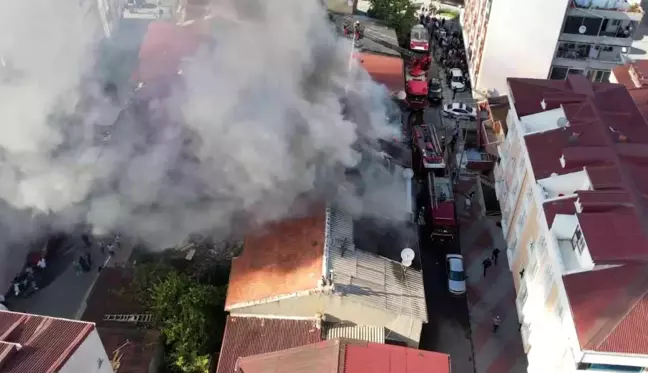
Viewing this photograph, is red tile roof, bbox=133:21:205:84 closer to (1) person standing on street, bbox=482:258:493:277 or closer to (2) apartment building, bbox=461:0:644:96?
(1) person standing on street, bbox=482:258:493:277

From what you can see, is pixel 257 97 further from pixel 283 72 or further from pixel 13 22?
pixel 13 22

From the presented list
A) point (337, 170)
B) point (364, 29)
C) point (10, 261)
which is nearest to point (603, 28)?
point (364, 29)

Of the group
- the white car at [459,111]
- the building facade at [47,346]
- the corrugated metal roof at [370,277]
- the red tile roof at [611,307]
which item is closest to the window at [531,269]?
the red tile roof at [611,307]

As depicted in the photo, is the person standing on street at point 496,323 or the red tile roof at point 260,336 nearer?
the red tile roof at point 260,336

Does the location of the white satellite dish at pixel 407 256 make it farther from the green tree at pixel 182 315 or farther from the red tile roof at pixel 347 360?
the green tree at pixel 182 315

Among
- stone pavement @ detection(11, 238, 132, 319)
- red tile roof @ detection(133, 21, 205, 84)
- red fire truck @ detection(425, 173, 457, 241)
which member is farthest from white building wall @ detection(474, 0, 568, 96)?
stone pavement @ detection(11, 238, 132, 319)

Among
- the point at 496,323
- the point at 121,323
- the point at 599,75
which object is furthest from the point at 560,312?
the point at 599,75

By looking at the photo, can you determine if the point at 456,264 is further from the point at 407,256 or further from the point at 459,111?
the point at 459,111
